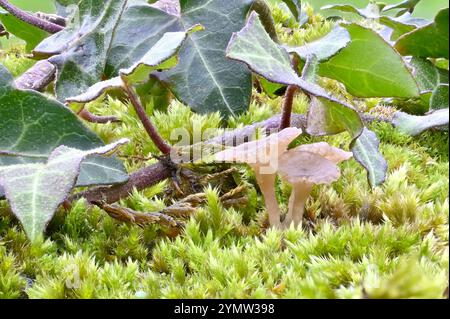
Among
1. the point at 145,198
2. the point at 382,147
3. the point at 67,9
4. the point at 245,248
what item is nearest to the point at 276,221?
the point at 245,248

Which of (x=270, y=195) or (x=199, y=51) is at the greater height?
(x=199, y=51)

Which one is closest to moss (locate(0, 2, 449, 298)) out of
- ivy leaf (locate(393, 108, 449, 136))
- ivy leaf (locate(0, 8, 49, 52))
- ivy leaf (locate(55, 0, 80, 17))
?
ivy leaf (locate(393, 108, 449, 136))

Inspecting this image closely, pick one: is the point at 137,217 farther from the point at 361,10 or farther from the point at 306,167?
the point at 361,10

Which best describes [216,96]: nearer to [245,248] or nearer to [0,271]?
[245,248]

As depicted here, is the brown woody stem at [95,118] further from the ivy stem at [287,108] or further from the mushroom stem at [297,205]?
the mushroom stem at [297,205]

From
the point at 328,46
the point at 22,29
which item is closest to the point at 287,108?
the point at 328,46

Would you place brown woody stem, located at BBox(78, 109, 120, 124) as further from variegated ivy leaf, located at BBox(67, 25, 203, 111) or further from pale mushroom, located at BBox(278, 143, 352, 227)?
pale mushroom, located at BBox(278, 143, 352, 227)
